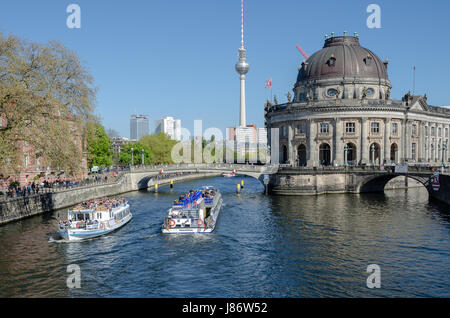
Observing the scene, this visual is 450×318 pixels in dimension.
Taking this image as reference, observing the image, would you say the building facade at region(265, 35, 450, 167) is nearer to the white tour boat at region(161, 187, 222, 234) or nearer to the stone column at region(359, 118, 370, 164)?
the stone column at region(359, 118, 370, 164)

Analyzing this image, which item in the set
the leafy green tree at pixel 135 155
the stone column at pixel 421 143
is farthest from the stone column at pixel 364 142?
the leafy green tree at pixel 135 155

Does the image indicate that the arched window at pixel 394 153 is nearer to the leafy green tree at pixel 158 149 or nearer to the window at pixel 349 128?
the window at pixel 349 128

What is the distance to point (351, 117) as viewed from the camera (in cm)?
8781

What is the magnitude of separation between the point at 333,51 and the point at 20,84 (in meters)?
73.0

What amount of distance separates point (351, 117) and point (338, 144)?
6186 mm

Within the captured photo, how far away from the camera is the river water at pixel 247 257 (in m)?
28.3

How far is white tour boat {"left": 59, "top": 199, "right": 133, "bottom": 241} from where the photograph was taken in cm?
4112

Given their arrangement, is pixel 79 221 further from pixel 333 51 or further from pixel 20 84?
pixel 333 51

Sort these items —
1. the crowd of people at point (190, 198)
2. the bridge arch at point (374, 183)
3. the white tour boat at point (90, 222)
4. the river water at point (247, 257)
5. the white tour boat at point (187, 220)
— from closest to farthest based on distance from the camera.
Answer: the river water at point (247, 257) → the white tour boat at point (90, 222) → the white tour boat at point (187, 220) → the crowd of people at point (190, 198) → the bridge arch at point (374, 183)

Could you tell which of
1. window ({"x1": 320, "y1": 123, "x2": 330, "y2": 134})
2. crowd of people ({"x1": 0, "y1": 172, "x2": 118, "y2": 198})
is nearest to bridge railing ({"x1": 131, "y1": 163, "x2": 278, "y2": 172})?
crowd of people ({"x1": 0, "y1": 172, "x2": 118, "y2": 198})

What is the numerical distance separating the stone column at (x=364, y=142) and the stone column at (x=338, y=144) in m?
4.09

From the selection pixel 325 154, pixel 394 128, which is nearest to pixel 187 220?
pixel 325 154

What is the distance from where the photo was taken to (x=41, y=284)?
94.6 feet

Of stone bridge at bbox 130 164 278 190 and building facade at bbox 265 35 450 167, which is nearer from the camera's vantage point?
stone bridge at bbox 130 164 278 190
